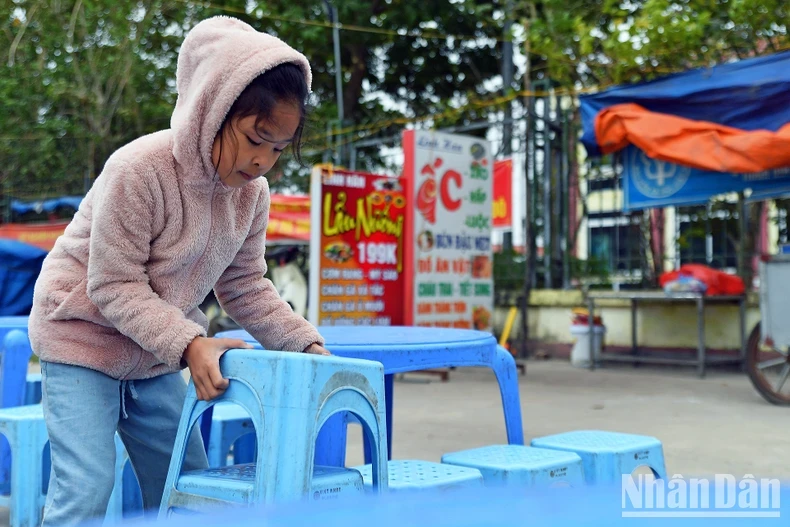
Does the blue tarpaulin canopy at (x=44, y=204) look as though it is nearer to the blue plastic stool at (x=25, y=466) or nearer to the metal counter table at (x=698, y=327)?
the metal counter table at (x=698, y=327)

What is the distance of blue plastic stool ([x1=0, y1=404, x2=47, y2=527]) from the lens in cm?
284

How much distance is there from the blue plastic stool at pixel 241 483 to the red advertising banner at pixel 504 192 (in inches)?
312

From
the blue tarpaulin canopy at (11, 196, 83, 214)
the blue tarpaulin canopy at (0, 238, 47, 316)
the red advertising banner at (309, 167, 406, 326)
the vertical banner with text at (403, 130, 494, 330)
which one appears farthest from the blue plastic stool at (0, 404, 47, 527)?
the blue tarpaulin canopy at (11, 196, 83, 214)

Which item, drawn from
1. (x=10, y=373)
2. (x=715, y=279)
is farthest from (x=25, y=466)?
(x=715, y=279)

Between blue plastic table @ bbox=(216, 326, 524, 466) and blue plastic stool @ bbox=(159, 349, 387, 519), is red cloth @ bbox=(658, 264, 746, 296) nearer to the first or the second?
blue plastic table @ bbox=(216, 326, 524, 466)

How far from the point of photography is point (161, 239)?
1777 mm

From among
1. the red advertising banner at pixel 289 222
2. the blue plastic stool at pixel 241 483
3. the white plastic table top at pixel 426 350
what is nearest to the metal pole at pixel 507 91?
the red advertising banner at pixel 289 222

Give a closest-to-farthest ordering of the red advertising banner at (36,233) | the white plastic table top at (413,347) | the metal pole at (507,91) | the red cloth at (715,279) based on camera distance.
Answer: the white plastic table top at (413,347)
the red cloth at (715,279)
the metal pole at (507,91)
the red advertising banner at (36,233)

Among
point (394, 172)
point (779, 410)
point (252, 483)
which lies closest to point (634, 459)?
point (252, 483)

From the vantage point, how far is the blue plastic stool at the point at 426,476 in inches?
87.1

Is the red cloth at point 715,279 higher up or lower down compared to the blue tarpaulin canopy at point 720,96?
lower down

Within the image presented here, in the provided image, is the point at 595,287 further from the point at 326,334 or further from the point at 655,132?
the point at 326,334

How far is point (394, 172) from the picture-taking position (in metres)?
10.2

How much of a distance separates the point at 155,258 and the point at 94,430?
381 mm
